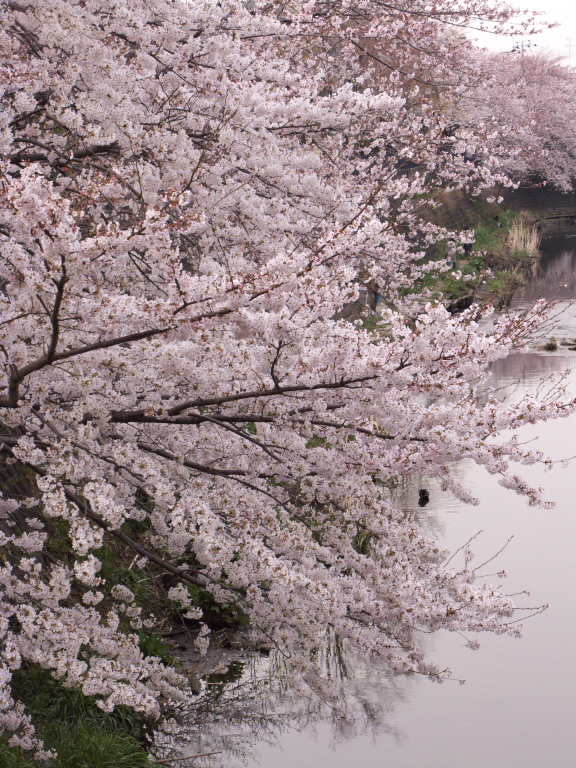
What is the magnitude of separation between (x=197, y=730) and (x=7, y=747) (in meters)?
2.07

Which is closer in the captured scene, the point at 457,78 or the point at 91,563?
the point at 91,563

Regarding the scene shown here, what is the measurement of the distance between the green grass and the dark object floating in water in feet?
20.1

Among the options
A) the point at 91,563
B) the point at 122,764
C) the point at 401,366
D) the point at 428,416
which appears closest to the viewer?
the point at 91,563

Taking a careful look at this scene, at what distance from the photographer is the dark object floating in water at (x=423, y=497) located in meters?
11.2

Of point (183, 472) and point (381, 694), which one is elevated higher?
point (183, 472)

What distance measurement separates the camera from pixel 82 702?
5.47 m

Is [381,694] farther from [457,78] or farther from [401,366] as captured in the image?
[457,78]

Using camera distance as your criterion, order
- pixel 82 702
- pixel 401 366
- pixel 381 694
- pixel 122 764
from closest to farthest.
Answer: pixel 401 366 → pixel 122 764 → pixel 82 702 → pixel 381 694

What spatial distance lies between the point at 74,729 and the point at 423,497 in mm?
7049

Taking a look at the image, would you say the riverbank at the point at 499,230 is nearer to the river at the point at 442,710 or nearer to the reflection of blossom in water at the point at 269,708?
the river at the point at 442,710

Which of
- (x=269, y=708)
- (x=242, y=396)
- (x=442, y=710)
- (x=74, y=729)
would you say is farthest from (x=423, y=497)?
(x=242, y=396)

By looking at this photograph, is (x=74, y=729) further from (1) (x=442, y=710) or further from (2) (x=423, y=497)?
(2) (x=423, y=497)

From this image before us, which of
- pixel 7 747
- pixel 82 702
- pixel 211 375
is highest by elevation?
pixel 211 375

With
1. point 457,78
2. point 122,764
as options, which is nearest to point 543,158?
point 457,78
